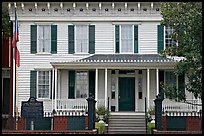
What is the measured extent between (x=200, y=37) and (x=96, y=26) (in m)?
10.5

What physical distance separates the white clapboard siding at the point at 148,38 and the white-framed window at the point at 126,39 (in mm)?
539

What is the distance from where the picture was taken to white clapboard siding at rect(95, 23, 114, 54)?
26.2 m

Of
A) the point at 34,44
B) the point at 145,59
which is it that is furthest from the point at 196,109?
the point at 34,44

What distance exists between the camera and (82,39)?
26.3 meters

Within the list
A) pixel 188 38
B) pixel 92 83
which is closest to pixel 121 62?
pixel 92 83

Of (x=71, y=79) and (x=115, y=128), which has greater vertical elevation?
(x=71, y=79)

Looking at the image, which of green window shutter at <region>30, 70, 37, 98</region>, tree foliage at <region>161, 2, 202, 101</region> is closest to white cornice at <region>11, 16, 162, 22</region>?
green window shutter at <region>30, 70, 37, 98</region>

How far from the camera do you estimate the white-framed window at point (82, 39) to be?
2627 centimetres

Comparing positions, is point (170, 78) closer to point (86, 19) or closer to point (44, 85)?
point (86, 19)

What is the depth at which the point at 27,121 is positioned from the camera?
21859 millimetres

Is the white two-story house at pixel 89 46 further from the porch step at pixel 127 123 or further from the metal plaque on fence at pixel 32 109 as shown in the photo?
the metal plaque on fence at pixel 32 109

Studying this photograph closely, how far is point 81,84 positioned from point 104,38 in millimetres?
3069

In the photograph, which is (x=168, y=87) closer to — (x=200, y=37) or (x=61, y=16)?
(x=200, y=37)

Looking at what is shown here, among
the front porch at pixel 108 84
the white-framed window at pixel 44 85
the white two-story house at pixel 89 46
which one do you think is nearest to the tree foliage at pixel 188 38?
the front porch at pixel 108 84
